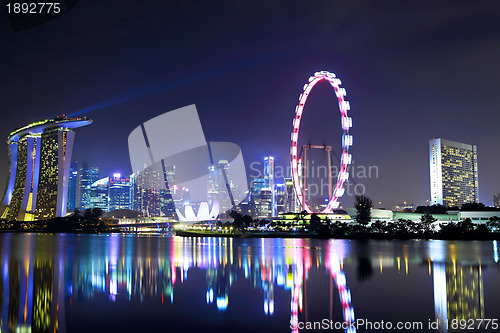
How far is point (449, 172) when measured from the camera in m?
144

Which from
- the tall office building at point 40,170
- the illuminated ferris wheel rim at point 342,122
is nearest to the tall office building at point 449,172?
the illuminated ferris wheel rim at point 342,122

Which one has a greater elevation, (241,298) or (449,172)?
(449,172)

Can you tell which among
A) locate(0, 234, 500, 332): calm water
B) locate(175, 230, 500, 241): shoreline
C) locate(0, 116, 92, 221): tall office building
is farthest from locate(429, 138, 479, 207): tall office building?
locate(0, 234, 500, 332): calm water

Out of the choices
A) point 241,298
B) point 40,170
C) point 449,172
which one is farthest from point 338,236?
point 40,170

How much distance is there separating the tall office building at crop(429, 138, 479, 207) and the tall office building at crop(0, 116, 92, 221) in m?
96.6

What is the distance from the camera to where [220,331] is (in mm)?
10898

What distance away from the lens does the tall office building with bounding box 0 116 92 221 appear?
122 metres

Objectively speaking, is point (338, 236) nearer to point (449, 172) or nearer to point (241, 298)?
point (241, 298)

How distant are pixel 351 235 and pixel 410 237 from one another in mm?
8817

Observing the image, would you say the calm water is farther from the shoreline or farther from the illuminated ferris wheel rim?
the shoreline

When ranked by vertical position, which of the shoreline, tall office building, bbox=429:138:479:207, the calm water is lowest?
the shoreline

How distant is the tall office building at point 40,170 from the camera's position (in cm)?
12244

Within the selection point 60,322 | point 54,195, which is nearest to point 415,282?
point 60,322

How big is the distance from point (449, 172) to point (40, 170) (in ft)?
372
